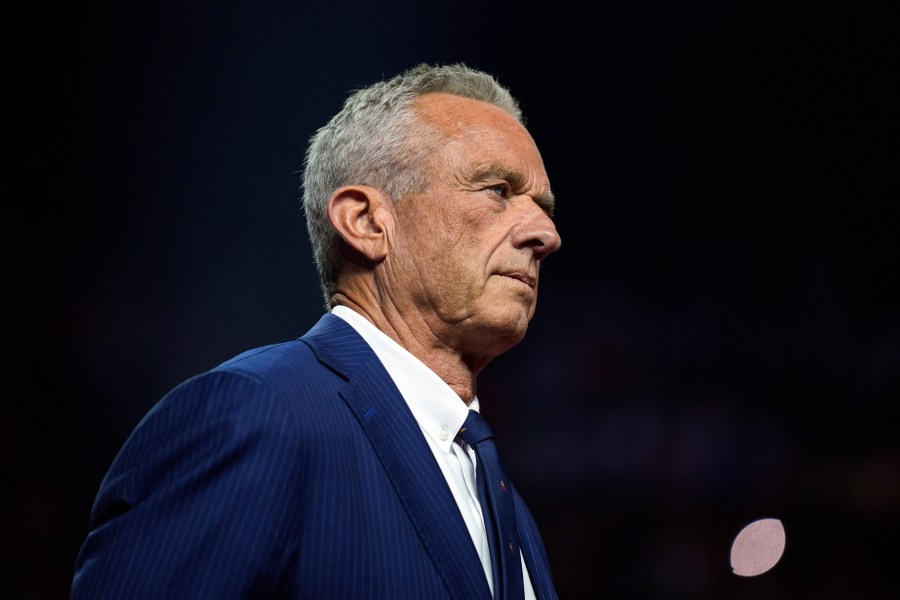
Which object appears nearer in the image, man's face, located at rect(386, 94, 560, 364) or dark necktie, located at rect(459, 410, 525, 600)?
dark necktie, located at rect(459, 410, 525, 600)

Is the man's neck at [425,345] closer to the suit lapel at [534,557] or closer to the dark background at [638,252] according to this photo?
the suit lapel at [534,557]

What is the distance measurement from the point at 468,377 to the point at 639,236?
180 cm

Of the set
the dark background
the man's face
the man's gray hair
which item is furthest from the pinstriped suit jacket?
the dark background

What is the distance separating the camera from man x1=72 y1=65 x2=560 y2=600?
2.83 feet

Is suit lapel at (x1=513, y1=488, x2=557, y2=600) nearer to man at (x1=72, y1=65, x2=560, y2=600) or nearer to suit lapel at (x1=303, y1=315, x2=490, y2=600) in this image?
man at (x1=72, y1=65, x2=560, y2=600)

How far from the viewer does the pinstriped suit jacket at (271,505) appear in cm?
84

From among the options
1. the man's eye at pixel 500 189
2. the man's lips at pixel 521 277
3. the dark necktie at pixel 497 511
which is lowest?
the dark necktie at pixel 497 511

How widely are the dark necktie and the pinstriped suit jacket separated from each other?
0.07 metres

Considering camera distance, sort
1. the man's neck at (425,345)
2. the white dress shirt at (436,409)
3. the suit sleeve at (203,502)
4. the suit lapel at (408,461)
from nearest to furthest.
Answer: the suit sleeve at (203,502) → the suit lapel at (408,461) → the white dress shirt at (436,409) → the man's neck at (425,345)

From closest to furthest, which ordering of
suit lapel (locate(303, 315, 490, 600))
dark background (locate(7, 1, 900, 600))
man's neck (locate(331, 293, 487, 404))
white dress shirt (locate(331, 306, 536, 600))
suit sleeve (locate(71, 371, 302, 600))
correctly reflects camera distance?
suit sleeve (locate(71, 371, 302, 600)) → suit lapel (locate(303, 315, 490, 600)) → white dress shirt (locate(331, 306, 536, 600)) → man's neck (locate(331, 293, 487, 404)) → dark background (locate(7, 1, 900, 600))

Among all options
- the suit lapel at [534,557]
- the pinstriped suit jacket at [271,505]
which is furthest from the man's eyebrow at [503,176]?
the suit lapel at [534,557]

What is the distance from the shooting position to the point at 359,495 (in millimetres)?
942

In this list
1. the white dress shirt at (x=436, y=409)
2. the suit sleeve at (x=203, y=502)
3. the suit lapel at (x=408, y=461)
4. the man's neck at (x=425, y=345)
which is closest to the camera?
the suit sleeve at (x=203, y=502)

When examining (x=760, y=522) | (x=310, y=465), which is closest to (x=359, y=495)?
(x=310, y=465)
